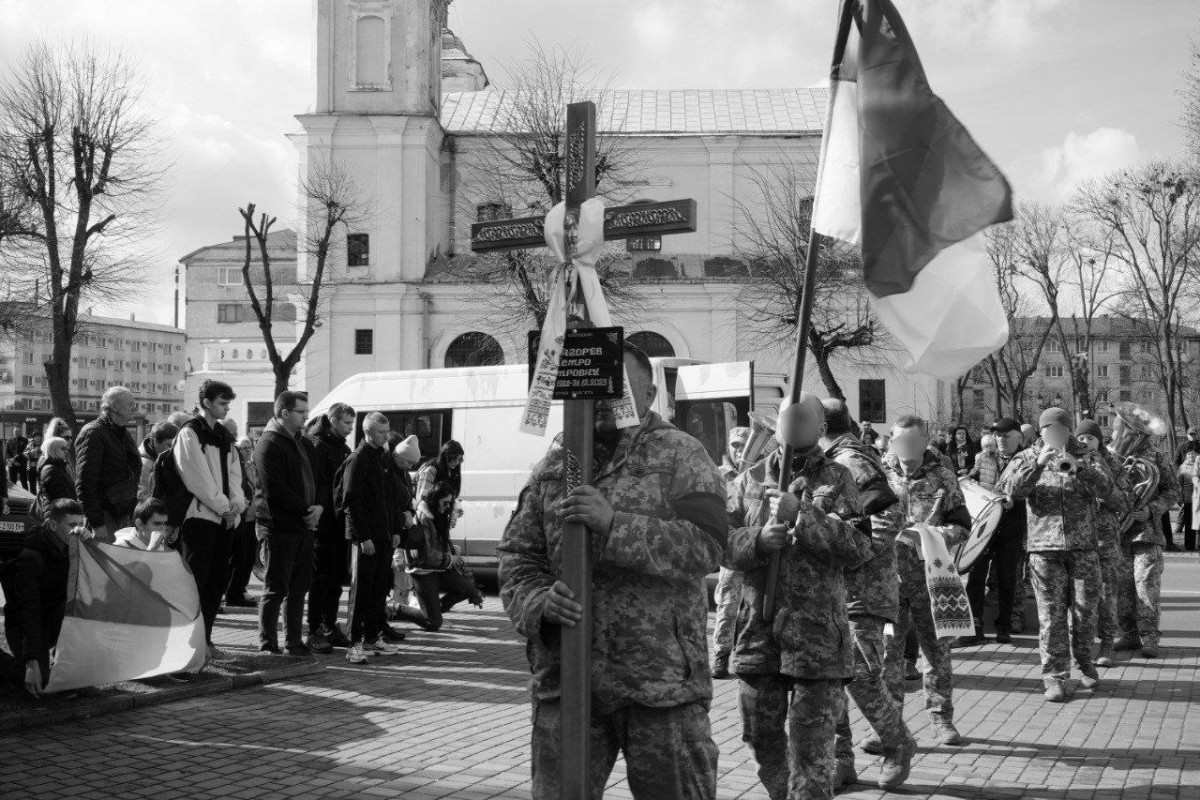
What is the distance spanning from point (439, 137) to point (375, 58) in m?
4.40

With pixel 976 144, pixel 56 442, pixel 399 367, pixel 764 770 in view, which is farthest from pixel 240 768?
pixel 399 367

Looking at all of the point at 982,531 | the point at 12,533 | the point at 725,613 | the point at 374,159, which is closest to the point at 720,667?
the point at 725,613

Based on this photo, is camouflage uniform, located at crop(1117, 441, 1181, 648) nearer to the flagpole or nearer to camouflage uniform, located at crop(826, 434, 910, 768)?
camouflage uniform, located at crop(826, 434, 910, 768)

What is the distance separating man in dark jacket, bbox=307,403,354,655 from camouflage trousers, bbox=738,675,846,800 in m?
6.24

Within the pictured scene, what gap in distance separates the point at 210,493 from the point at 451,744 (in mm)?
3393

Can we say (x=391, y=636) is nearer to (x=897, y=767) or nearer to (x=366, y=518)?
(x=366, y=518)

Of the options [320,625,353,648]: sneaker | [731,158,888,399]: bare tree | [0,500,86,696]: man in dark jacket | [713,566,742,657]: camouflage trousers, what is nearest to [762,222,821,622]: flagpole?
[713,566,742,657]: camouflage trousers

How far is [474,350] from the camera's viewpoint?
49.6m

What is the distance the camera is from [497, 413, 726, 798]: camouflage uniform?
12.3ft

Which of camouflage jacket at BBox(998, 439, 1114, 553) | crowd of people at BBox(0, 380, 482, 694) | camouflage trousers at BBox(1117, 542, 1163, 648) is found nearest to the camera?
crowd of people at BBox(0, 380, 482, 694)

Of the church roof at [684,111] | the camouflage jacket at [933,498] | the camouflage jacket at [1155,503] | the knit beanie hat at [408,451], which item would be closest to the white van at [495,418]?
the knit beanie hat at [408,451]

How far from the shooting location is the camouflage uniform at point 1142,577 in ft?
35.6

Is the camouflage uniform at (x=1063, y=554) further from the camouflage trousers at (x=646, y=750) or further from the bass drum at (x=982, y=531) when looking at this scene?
the camouflage trousers at (x=646, y=750)

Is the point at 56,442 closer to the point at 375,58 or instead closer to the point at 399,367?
the point at 399,367
